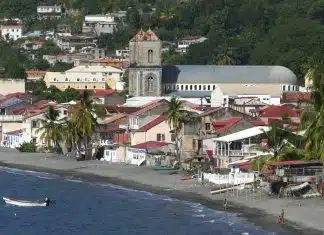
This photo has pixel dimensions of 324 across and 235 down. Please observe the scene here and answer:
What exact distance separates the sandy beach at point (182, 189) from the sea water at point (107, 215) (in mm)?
1168

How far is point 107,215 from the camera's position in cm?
8575

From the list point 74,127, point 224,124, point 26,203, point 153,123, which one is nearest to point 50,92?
point 74,127

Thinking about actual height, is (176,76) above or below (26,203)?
above

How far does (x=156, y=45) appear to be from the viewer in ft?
543

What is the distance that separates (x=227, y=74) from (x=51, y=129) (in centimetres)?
4499

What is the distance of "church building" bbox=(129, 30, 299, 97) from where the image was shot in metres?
164

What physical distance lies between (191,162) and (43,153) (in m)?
25.9

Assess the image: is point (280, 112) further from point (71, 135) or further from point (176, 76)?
point (176, 76)

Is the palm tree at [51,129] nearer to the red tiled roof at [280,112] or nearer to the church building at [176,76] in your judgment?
the red tiled roof at [280,112]

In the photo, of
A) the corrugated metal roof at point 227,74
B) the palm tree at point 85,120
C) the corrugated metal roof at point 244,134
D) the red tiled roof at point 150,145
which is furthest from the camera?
the corrugated metal roof at point 227,74

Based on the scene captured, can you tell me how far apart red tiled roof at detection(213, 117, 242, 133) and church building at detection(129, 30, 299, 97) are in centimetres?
5258

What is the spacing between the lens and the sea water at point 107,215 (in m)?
78.7

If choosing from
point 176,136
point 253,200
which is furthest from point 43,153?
point 253,200

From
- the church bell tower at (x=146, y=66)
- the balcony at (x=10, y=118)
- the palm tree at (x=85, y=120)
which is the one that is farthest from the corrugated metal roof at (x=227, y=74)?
the palm tree at (x=85, y=120)
